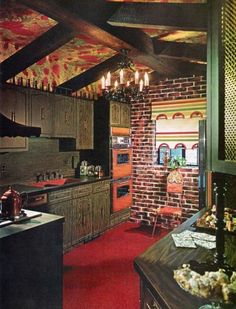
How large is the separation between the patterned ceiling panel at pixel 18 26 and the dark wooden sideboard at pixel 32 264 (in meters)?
2.04

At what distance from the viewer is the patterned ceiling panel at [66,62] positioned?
4.01m

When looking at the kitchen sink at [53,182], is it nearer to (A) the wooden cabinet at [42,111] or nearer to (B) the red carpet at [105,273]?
(A) the wooden cabinet at [42,111]

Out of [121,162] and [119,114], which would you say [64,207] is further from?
[119,114]

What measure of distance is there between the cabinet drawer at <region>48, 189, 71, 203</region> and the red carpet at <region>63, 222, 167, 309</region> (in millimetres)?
781

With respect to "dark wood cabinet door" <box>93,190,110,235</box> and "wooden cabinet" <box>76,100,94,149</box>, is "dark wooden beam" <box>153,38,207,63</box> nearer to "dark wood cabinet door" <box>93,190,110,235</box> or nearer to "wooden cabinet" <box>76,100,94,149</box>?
"wooden cabinet" <box>76,100,94,149</box>

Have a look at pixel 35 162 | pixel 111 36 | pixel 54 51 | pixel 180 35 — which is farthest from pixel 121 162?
pixel 111 36

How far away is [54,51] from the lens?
13.3 feet

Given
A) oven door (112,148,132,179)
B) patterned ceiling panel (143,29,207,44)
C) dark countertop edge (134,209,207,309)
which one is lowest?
dark countertop edge (134,209,207,309)

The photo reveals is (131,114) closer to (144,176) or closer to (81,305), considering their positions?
(144,176)

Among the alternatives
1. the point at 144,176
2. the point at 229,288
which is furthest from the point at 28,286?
the point at 144,176

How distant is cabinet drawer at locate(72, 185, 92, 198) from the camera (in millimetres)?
4144

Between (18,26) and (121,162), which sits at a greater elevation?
(18,26)

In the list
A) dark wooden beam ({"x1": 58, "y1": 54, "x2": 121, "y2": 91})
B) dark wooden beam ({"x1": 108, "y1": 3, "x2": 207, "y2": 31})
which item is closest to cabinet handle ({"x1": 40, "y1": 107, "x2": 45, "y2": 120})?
dark wooden beam ({"x1": 58, "y1": 54, "x2": 121, "y2": 91})

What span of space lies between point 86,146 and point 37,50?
1.92 metres
